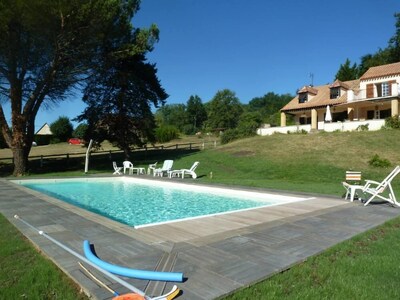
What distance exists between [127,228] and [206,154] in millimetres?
21083

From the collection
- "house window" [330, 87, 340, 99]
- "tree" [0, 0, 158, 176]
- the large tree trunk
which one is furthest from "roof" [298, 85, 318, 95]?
the large tree trunk

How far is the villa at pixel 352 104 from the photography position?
29.6 m

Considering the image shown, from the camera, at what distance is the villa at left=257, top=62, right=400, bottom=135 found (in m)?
29.6

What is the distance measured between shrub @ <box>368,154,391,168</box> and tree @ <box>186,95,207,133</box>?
66301mm

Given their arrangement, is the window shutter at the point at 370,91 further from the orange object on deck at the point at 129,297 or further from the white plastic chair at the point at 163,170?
the orange object on deck at the point at 129,297

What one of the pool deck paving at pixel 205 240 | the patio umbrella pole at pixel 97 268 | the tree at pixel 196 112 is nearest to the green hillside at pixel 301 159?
the pool deck paving at pixel 205 240

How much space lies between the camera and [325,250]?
4.68 metres

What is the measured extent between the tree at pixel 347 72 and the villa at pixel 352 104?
11.2 m

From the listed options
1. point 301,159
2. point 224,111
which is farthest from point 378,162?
point 224,111

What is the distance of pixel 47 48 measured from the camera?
62.6ft

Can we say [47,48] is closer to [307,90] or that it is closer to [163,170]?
[163,170]

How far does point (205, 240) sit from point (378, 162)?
16808 mm

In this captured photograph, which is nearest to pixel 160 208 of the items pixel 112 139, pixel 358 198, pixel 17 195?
pixel 17 195

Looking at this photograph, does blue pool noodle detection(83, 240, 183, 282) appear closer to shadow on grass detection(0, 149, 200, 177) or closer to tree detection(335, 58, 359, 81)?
shadow on grass detection(0, 149, 200, 177)
